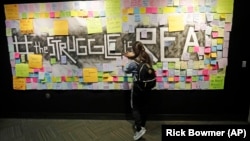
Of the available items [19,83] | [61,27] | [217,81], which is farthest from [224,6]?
[19,83]

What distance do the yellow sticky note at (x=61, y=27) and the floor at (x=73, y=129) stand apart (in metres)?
1.42

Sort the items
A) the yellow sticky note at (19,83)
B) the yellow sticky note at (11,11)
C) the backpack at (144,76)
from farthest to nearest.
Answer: the yellow sticky note at (19,83)
the yellow sticky note at (11,11)
the backpack at (144,76)

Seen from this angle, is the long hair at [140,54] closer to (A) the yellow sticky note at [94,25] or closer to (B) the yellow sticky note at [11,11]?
(A) the yellow sticky note at [94,25]

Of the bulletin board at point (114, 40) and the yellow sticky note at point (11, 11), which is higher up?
the yellow sticky note at point (11, 11)

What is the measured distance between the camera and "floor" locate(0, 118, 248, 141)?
2.95 metres

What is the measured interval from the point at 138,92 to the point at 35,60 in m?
1.74

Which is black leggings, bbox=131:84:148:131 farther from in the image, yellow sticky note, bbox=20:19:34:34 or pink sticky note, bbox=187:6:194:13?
yellow sticky note, bbox=20:19:34:34

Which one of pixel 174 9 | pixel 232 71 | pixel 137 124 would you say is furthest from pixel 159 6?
pixel 137 124

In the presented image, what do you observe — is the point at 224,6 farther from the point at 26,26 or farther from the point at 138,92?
the point at 26,26

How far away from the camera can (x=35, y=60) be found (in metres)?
3.33

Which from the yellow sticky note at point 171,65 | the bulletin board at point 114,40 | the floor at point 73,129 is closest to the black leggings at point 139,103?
the floor at point 73,129

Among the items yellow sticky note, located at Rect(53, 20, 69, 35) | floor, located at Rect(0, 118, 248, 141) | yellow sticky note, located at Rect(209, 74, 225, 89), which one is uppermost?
yellow sticky note, located at Rect(53, 20, 69, 35)

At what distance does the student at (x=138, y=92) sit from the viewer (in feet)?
8.80

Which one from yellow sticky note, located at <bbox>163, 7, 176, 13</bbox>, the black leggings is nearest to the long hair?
the black leggings
